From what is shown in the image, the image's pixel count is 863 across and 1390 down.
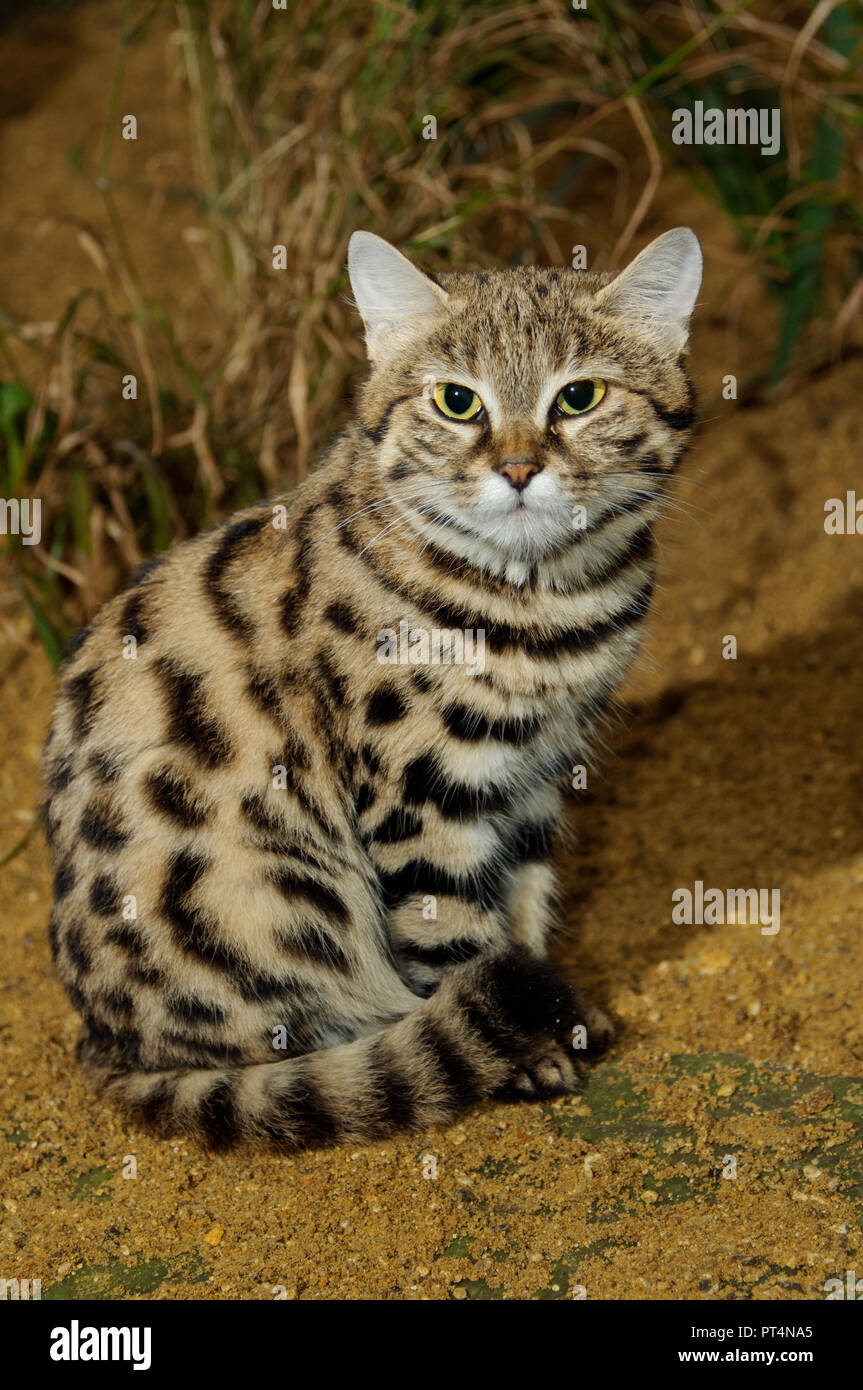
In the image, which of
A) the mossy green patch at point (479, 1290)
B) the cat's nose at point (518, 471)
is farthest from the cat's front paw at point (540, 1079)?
the cat's nose at point (518, 471)

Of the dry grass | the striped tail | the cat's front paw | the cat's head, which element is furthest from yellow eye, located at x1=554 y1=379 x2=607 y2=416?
the dry grass

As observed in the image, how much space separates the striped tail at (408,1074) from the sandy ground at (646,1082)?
10 centimetres

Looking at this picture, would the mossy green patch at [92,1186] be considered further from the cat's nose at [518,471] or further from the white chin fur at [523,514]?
the cat's nose at [518,471]

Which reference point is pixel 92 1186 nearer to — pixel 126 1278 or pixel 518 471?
pixel 126 1278

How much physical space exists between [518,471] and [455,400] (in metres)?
0.30

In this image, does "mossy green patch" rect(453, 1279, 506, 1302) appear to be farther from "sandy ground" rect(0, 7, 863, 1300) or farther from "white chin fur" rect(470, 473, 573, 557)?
"white chin fur" rect(470, 473, 573, 557)

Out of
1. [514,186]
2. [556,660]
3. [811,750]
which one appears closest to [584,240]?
[514,186]

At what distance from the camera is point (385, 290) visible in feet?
10.3

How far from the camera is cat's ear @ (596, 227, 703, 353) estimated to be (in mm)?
3020

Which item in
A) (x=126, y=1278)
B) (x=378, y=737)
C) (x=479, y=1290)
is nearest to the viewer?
(x=479, y=1290)

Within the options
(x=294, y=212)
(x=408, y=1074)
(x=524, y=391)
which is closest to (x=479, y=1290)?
(x=408, y=1074)

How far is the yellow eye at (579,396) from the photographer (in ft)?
9.70

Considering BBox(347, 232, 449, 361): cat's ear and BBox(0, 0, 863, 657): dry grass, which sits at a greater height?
BBox(0, 0, 863, 657): dry grass

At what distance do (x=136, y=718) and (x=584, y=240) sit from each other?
13.7 ft
